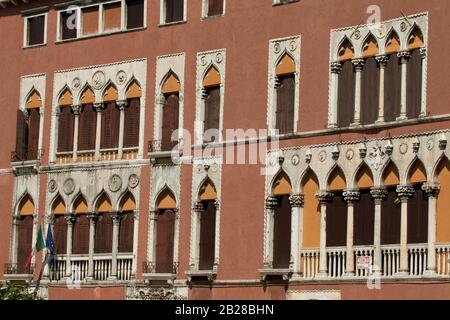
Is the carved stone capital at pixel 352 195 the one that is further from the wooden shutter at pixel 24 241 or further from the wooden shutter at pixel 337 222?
the wooden shutter at pixel 24 241

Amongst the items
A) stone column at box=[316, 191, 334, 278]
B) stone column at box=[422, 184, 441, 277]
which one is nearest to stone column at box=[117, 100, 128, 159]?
stone column at box=[316, 191, 334, 278]

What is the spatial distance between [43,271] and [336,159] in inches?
471

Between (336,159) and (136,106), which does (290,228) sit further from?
(136,106)

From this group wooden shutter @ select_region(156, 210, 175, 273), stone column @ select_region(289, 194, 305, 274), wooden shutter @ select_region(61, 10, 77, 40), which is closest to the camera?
stone column @ select_region(289, 194, 305, 274)

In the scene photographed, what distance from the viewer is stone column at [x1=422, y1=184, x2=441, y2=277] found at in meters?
34.1

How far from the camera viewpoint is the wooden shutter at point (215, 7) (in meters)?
40.7

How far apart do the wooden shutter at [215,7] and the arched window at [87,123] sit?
5.34m

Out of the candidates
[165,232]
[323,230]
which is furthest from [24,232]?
[323,230]

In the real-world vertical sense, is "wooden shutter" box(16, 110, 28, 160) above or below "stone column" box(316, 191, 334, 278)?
above

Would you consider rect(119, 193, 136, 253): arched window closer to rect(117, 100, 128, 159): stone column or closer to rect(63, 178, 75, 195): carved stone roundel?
rect(117, 100, 128, 159): stone column

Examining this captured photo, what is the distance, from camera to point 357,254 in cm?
3606

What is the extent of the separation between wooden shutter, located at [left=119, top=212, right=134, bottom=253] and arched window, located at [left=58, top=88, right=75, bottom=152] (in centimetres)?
332
